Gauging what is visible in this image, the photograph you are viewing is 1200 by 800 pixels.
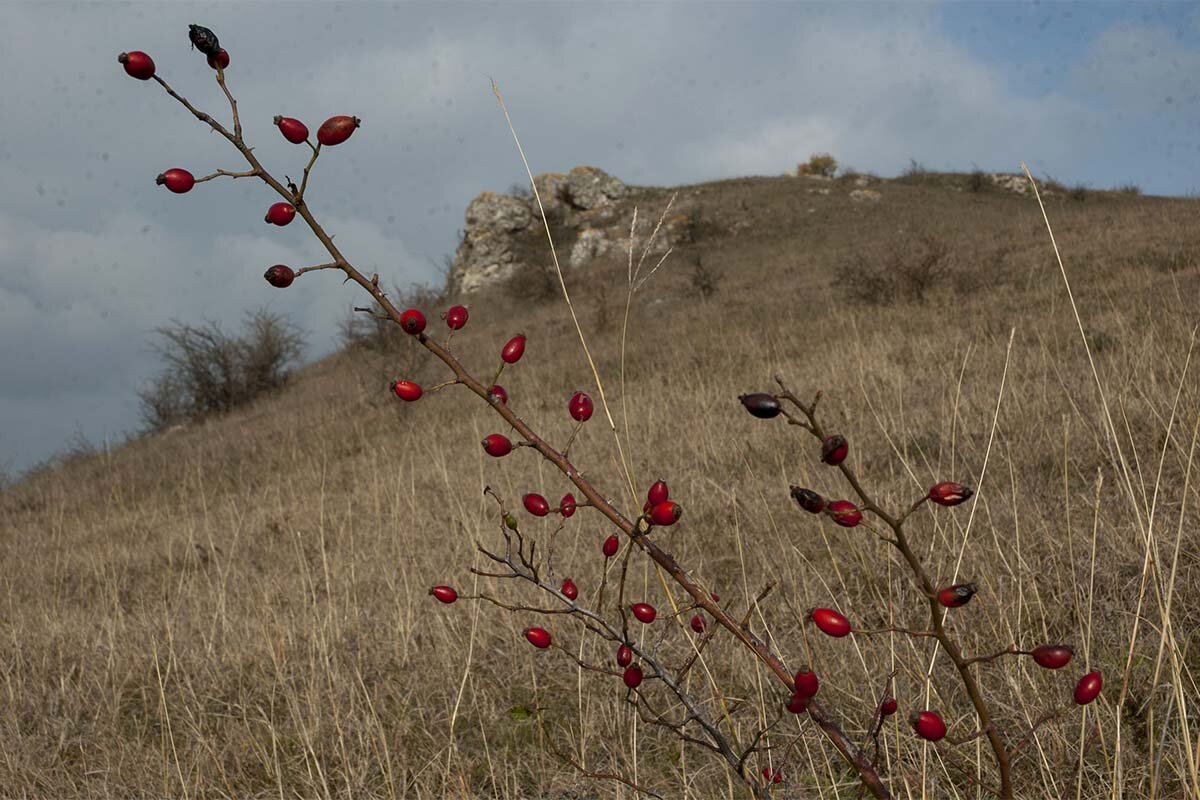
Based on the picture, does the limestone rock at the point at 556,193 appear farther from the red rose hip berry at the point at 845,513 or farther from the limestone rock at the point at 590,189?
the red rose hip berry at the point at 845,513

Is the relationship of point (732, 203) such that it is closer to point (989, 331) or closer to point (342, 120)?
point (989, 331)

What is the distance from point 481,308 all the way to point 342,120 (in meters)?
23.1

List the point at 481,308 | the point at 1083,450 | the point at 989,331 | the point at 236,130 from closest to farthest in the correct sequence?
1. the point at 236,130
2. the point at 1083,450
3. the point at 989,331
4. the point at 481,308

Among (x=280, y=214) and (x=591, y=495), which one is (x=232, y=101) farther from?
(x=591, y=495)

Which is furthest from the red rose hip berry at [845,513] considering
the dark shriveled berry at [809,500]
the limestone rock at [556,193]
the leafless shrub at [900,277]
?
the limestone rock at [556,193]

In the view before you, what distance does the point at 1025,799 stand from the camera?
1.70 m

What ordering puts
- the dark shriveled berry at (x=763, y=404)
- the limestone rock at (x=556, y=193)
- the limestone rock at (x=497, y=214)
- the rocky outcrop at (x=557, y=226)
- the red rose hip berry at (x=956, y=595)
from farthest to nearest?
1. the limestone rock at (x=556, y=193)
2. the limestone rock at (x=497, y=214)
3. the rocky outcrop at (x=557, y=226)
4. the red rose hip berry at (x=956, y=595)
5. the dark shriveled berry at (x=763, y=404)

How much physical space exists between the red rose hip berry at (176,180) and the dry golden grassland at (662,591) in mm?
704

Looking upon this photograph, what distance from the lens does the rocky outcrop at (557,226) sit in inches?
1059

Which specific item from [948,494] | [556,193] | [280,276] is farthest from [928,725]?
[556,193]

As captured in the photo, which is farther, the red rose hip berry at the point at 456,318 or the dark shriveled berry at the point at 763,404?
→ the red rose hip berry at the point at 456,318

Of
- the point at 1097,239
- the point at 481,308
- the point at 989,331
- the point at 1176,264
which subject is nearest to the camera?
the point at 989,331

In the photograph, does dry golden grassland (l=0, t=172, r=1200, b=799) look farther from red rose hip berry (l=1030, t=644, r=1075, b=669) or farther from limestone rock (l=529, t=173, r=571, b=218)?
limestone rock (l=529, t=173, r=571, b=218)

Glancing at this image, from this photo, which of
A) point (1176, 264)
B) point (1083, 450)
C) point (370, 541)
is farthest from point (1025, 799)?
point (1176, 264)
